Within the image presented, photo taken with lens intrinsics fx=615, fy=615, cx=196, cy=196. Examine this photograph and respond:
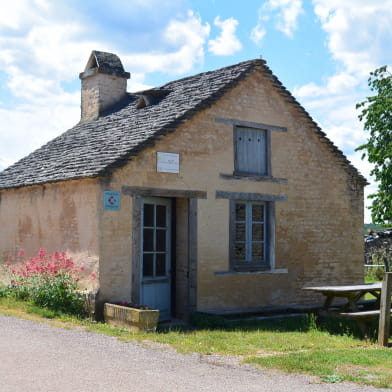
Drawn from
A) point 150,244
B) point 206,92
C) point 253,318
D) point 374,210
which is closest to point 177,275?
point 150,244

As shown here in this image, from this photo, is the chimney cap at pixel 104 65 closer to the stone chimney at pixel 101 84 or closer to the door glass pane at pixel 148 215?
the stone chimney at pixel 101 84

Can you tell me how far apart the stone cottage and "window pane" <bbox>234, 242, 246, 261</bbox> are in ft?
0.07

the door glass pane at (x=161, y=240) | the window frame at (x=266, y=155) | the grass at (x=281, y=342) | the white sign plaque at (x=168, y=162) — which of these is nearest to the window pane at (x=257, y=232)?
the window frame at (x=266, y=155)

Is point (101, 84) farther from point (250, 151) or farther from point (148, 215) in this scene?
point (148, 215)

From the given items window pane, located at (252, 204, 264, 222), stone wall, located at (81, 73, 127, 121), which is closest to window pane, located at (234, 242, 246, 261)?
window pane, located at (252, 204, 264, 222)

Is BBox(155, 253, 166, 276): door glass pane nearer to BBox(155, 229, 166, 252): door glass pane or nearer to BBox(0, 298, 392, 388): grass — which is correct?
BBox(155, 229, 166, 252): door glass pane

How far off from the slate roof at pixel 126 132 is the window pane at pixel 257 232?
9.38 ft

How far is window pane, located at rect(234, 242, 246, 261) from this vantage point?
1320cm

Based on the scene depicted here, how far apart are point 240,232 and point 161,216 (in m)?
1.89

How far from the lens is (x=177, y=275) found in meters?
12.6

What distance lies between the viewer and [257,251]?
13.6 metres

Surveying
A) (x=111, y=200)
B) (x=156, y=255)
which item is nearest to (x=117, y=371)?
(x=111, y=200)

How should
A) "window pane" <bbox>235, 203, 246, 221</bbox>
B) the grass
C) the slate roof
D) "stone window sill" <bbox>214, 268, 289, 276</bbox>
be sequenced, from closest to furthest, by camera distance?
the grass → the slate roof → "stone window sill" <bbox>214, 268, 289, 276</bbox> → "window pane" <bbox>235, 203, 246, 221</bbox>

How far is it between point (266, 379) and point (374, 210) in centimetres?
2307
